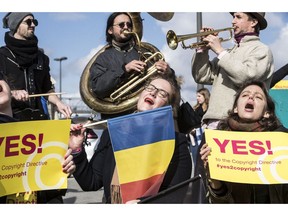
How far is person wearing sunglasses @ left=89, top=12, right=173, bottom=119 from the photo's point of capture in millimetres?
4461

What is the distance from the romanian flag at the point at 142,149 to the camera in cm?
318

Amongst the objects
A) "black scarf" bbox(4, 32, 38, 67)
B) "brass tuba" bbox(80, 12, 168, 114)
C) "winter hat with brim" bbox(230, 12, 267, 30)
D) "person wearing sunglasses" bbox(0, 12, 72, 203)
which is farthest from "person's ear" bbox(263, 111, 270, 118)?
"black scarf" bbox(4, 32, 38, 67)

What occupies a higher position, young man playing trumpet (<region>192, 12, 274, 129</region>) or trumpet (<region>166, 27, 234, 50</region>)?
trumpet (<region>166, 27, 234, 50</region>)

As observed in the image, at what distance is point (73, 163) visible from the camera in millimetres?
3229

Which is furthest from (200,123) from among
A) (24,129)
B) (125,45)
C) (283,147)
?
(24,129)

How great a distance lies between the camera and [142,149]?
3221 mm

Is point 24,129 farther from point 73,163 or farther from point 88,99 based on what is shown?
point 88,99

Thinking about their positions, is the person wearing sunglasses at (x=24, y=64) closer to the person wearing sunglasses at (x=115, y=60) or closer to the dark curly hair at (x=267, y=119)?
the person wearing sunglasses at (x=115, y=60)

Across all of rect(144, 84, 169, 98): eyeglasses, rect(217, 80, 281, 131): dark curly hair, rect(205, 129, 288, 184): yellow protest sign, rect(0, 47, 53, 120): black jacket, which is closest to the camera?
rect(205, 129, 288, 184): yellow protest sign

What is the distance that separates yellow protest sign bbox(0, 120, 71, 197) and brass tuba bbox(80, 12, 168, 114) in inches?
57.6

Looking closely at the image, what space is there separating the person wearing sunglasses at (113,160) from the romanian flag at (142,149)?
0.09 meters

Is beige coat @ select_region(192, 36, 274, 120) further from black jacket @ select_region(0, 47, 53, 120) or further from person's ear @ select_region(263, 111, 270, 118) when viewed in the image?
black jacket @ select_region(0, 47, 53, 120)

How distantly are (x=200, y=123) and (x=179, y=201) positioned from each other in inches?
86.7

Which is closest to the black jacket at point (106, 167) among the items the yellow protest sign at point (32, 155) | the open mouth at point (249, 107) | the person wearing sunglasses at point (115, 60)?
the yellow protest sign at point (32, 155)
